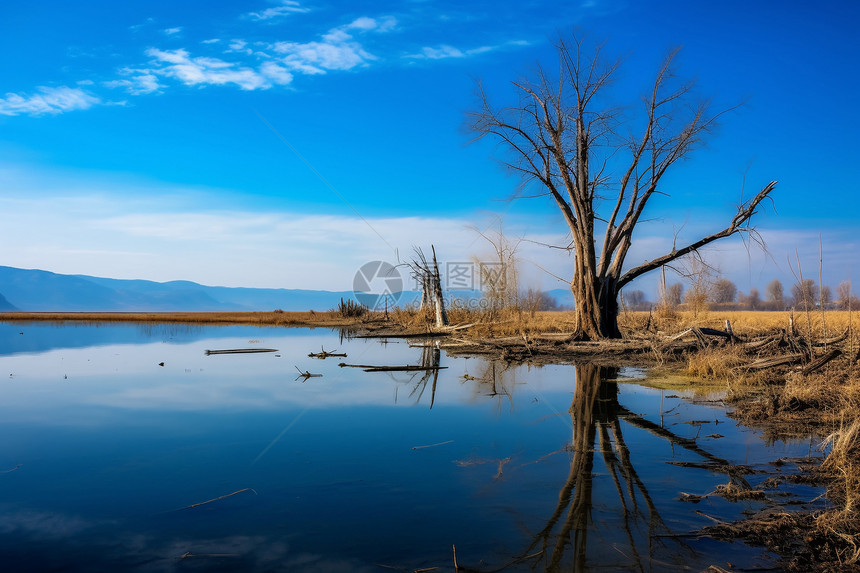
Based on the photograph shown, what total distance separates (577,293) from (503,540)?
48.2 ft

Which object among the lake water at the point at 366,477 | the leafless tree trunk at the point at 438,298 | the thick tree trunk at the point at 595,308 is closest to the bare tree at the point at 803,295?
the lake water at the point at 366,477

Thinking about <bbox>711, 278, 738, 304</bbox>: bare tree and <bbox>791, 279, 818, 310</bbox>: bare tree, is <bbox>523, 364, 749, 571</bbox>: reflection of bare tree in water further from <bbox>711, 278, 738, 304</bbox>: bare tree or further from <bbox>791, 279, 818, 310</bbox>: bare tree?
<bbox>711, 278, 738, 304</bbox>: bare tree

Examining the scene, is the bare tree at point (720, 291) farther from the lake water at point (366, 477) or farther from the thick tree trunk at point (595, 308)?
the lake water at point (366, 477)

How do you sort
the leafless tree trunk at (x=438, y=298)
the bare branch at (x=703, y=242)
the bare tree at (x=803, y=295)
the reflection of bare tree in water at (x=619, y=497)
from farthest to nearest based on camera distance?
the leafless tree trunk at (x=438, y=298) < the bare branch at (x=703, y=242) < the bare tree at (x=803, y=295) < the reflection of bare tree in water at (x=619, y=497)

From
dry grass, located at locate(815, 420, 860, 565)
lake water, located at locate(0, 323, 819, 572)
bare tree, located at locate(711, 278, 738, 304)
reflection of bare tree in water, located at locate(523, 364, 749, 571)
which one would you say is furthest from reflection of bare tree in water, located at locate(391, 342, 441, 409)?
bare tree, located at locate(711, 278, 738, 304)

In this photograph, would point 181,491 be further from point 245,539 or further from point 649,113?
point 649,113

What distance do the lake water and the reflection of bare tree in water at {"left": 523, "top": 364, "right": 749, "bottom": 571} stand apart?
20mm

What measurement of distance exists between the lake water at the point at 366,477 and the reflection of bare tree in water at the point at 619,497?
2 cm

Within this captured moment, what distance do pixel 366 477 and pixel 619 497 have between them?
222cm

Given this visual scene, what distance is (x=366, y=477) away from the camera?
5.37m

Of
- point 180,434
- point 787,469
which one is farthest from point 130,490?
point 787,469

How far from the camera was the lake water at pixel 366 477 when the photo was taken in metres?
3.77

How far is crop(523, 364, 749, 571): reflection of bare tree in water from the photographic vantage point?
3662 millimetres

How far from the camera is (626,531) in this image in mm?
4020
